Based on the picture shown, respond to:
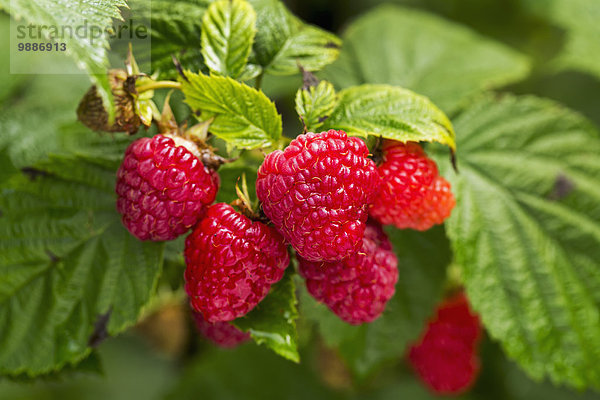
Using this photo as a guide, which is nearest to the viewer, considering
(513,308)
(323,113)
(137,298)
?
(323,113)

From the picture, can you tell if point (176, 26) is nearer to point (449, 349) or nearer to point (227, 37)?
point (227, 37)

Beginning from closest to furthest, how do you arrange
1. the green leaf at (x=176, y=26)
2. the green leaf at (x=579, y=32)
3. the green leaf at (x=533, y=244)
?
the green leaf at (x=176, y=26), the green leaf at (x=533, y=244), the green leaf at (x=579, y=32)

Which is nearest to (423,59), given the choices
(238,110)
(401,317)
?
(401,317)

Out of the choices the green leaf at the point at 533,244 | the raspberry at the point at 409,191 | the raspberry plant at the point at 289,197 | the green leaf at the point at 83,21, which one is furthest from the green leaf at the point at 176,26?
the green leaf at the point at 533,244

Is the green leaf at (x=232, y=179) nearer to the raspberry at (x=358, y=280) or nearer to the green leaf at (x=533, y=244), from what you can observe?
the raspberry at (x=358, y=280)

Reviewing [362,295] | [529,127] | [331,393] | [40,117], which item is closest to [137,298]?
[362,295]

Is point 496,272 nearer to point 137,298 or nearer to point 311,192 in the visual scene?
point 311,192
